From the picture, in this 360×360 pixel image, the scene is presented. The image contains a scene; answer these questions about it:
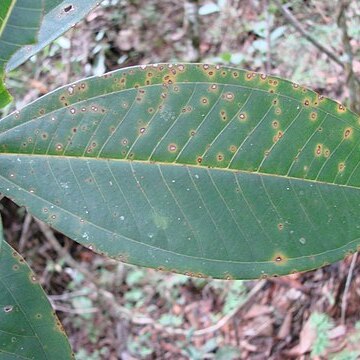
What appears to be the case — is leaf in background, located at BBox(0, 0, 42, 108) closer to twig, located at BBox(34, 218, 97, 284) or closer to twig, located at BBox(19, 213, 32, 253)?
twig, located at BBox(34, 218, 97, 284)

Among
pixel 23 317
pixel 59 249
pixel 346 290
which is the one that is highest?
pixel 23 317

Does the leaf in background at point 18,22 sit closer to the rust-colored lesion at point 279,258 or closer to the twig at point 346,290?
the rust-colored lesion at point 279,258

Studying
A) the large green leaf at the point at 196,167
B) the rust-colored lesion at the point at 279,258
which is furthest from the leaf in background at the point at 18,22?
the rust-colored lesion at the point at 279,258

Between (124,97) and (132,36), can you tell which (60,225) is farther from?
(132,36)

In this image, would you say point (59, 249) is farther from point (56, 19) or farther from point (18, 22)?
point (18, 22)

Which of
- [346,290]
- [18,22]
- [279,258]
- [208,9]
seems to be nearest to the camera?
[18,22]

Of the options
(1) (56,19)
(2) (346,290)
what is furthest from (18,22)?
(2) (346,290)
